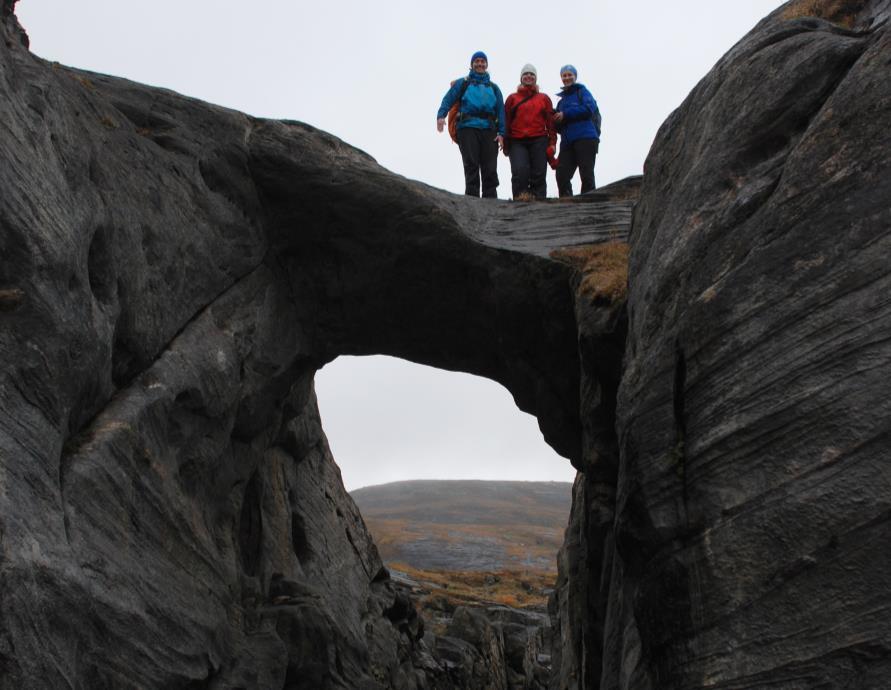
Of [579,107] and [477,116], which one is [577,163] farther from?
[477,116]

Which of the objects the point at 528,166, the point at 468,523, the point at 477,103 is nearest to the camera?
the point at 477,103

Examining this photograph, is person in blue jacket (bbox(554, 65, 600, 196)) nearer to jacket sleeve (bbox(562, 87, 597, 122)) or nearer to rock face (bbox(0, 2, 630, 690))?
jacket sleeve (bbox(562, 87, 597, 122))

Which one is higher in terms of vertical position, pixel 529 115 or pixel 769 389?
pixel 529 115

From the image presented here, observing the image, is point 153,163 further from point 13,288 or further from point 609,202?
point 609,202

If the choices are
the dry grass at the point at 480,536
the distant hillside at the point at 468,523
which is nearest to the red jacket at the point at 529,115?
the distant hillside at the point at 468,523

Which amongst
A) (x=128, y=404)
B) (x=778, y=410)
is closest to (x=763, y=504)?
(x=778, y=410)

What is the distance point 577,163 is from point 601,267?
7.76 m

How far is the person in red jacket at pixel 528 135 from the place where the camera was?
2838 cm

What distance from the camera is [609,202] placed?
26188 mm

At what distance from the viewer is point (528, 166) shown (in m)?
28.6

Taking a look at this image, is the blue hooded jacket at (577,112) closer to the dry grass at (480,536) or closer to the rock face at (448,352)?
the rock face at (448,352)

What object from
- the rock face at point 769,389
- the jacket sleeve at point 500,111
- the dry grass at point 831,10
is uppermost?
the jacket sleeve at point 500,111

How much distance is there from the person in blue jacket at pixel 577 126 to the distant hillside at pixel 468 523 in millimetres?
49580

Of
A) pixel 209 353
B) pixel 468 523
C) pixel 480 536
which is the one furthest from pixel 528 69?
pixel 468 523
